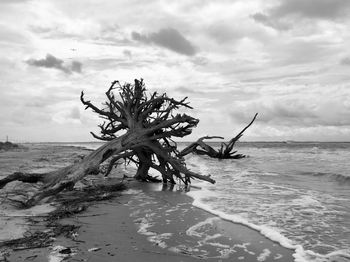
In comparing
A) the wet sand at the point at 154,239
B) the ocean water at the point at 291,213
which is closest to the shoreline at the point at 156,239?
the wet sand at the point at 154,239

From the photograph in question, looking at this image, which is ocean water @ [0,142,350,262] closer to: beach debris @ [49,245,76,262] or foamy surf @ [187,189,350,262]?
foamy surf @ [187,189,350,262]

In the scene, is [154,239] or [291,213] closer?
[154,239]

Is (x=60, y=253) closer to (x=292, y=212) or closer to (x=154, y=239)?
(x=154, y=239)

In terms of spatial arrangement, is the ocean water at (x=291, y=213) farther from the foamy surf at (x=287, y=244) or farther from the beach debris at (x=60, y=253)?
the beach debris at (x=60, y=253)

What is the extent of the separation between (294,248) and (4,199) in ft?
18.7

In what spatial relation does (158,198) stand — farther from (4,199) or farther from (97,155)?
(4,199)

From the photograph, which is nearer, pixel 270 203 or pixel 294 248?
pixel 294 248

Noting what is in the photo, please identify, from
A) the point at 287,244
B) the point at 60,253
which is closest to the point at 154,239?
the point at 60,253

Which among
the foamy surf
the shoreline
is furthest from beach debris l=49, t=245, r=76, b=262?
the foamy surf

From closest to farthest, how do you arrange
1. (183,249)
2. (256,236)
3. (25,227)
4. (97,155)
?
(183,249)
(25,227)
(256,236)
(97,155)

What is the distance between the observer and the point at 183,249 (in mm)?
4723

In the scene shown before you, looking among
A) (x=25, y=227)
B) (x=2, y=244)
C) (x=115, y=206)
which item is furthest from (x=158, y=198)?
(x=2, y=244)

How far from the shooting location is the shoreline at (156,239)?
4.34 m

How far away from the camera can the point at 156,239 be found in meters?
5.12
